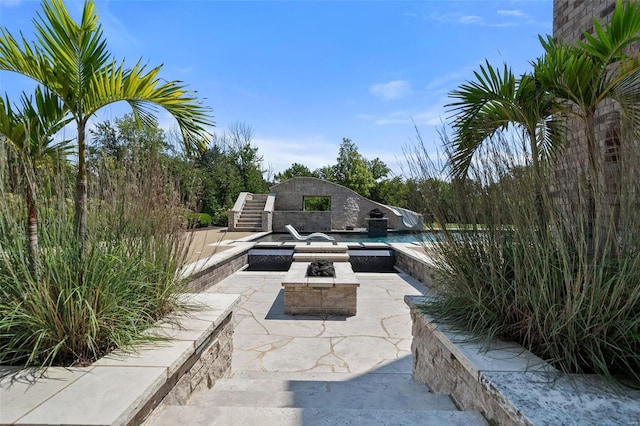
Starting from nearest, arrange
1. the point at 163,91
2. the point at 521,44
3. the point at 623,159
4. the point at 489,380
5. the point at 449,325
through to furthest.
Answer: the point at 489,380 → the point at 623,159 → the point at 449,325 → the point at 163,91 → the point at 521,44

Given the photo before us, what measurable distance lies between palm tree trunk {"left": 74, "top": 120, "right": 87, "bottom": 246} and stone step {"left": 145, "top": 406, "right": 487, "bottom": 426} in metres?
1.02

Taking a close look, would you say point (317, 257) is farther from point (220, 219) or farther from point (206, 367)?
point (220, 219)

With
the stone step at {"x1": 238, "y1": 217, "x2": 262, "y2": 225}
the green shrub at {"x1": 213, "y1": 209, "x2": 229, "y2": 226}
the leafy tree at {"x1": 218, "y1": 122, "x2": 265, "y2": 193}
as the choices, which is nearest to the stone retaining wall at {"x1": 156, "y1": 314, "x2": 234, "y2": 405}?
the stone step at {"x1": 238, "y1": 217, "x2": 262, "y2": 225}

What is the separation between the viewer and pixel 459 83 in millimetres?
3467

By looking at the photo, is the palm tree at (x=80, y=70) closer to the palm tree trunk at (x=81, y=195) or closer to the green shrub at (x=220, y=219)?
the palm tree trunk at (x=81, y=195)

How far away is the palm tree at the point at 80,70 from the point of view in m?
1.87

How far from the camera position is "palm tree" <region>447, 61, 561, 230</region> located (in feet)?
9.68

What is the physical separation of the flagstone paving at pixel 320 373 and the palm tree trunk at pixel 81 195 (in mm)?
1078

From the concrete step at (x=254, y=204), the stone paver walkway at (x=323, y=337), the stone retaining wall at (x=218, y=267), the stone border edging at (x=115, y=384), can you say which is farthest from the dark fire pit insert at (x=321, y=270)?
the concrete step at (x=254, y=204)

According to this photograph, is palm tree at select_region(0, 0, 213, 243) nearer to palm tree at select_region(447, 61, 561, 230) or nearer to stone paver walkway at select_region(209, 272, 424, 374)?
stone paver walkway at select_region(209, 272, 424, 374)

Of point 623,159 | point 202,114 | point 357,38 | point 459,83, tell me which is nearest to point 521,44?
point 459,83

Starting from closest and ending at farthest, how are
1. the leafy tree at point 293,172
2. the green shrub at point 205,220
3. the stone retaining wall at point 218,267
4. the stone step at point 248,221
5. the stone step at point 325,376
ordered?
the stone step at point 325,376
the stone retaining wall at point 218,267
the stone step at point 248,221
the green shrub at point 205,220
the leafy tree at point 293,172

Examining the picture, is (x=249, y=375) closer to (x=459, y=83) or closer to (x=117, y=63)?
(x=117, y=63)

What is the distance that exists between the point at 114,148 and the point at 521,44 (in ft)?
12.1
